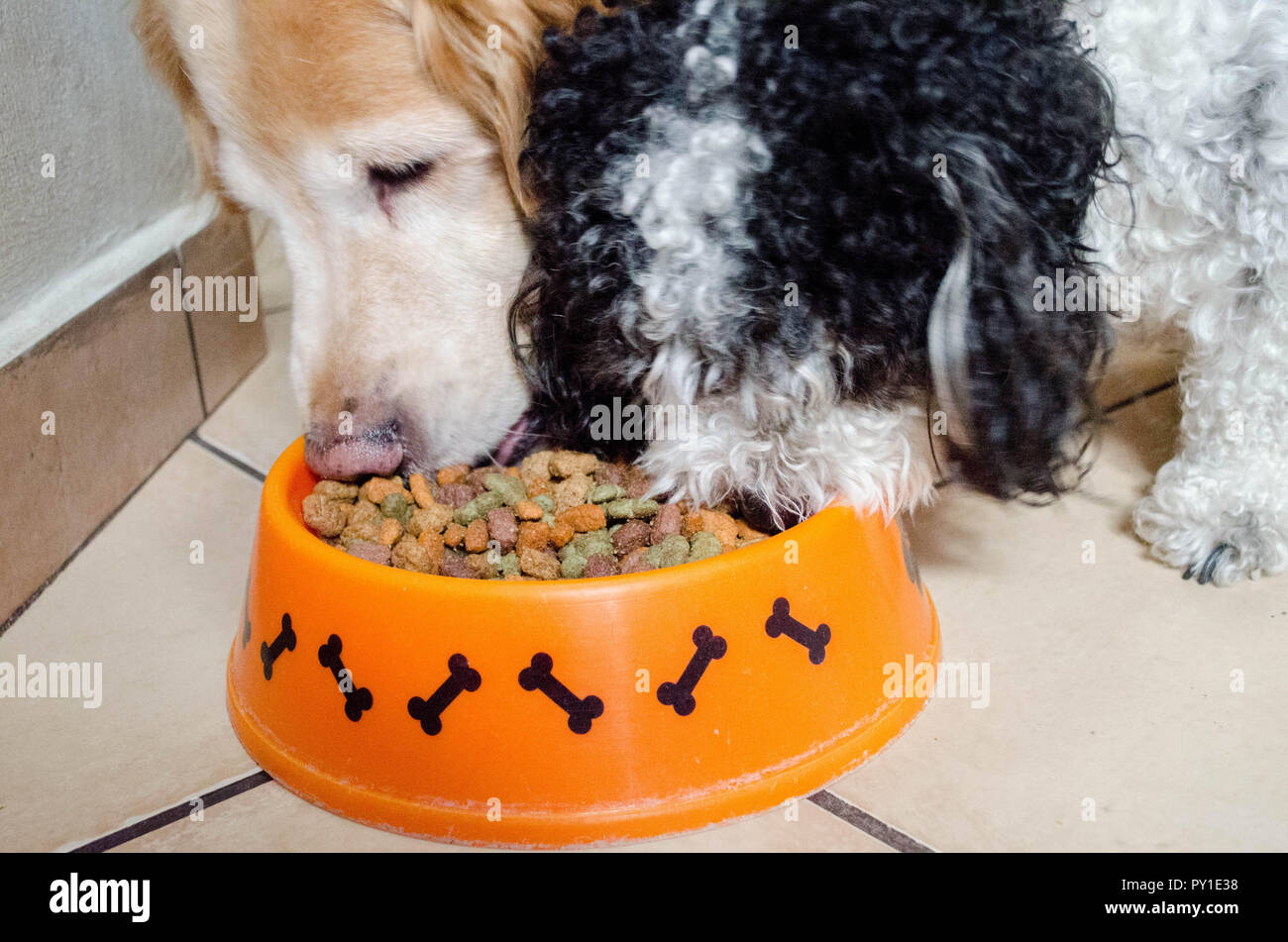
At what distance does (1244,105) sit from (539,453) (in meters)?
0.71

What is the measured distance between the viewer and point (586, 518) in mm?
1104

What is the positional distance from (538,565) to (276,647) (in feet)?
0.75

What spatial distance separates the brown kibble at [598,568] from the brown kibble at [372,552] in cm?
17

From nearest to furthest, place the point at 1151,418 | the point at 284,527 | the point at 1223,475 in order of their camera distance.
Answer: the point at 284,527, the point at 1223,475, the point at 1151,418

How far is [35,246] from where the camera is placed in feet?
4.45

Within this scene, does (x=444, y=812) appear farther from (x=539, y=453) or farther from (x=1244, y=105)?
(x=1244, y=105)

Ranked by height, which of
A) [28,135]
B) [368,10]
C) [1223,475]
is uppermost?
[368,10]

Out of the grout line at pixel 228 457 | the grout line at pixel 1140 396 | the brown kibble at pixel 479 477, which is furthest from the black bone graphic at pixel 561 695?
the grout line at pixel 1140 396

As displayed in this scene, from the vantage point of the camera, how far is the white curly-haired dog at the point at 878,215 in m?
0.90

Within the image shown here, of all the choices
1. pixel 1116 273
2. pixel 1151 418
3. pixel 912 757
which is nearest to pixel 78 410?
pixel 912 757

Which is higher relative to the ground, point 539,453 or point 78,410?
point 539,453

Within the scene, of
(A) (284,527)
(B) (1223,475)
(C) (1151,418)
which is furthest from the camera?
(C) (1151,418)

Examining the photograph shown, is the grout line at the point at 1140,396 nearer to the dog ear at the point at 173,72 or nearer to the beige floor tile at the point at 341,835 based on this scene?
the beige floor tile at the point at 341,835

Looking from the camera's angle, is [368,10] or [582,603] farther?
[368,10]
